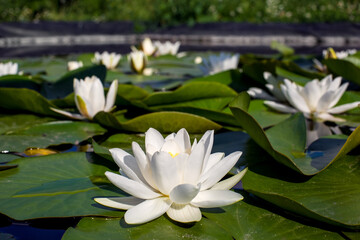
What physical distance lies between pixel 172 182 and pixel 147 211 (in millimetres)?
63

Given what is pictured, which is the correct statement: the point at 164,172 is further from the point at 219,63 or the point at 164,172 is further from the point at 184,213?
the point at 219,63

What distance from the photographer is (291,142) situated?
1030 mm

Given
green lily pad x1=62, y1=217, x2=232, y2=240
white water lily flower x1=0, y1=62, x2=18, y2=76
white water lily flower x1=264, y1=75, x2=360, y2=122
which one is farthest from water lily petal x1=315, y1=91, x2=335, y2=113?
white water lily flower x1=0, y1=62, x2=18, y2=76

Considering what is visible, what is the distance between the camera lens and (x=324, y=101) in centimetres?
129

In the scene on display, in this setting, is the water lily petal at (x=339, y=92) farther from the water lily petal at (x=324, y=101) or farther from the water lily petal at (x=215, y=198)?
the water lily petal at (x=215, y=198)

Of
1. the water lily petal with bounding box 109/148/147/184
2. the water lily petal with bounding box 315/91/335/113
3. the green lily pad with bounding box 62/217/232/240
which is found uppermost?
the water lily petal with bounding box 109/148/147/184

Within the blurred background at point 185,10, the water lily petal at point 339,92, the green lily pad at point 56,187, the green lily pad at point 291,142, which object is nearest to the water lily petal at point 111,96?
the green lily pad at point 56,187

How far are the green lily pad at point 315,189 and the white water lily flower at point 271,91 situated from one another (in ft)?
1.91

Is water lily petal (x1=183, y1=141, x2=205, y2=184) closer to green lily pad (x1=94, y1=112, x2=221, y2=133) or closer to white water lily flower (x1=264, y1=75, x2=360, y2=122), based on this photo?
green lily pad (x1=94, y1=112, x2=221, y2=133)

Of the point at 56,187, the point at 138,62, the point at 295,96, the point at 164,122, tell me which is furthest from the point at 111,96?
the point at 138,62

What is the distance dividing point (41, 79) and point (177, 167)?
163cm

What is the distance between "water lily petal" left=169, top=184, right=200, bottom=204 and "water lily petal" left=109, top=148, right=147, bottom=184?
0.25 ft

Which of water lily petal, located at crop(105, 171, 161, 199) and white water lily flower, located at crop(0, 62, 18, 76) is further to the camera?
white water lily flower, located at crop(0, 62, 18, 76)

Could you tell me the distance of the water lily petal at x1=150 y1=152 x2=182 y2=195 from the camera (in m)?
0.64
